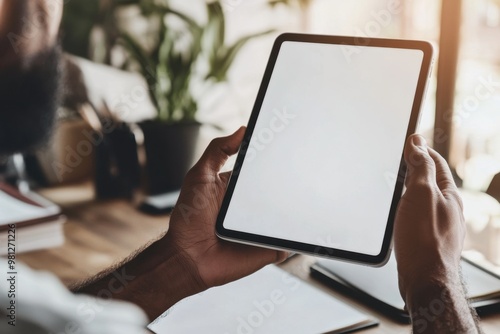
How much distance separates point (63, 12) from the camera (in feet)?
6.22

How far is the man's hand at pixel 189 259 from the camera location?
0.82m

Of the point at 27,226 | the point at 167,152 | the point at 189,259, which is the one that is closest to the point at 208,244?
the point at 189,259

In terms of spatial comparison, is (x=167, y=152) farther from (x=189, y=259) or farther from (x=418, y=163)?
(x=418, y=163)

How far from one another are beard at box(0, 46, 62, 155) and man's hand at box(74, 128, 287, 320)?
526 millimetres

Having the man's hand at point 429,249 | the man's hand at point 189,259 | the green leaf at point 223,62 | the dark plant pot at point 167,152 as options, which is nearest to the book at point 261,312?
the man's hand at point 189,259

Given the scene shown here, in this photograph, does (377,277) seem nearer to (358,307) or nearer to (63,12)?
(358,307)

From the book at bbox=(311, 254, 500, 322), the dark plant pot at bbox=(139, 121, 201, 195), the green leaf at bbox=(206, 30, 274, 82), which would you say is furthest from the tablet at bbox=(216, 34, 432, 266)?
the green leaf at bbox=(206, 30, 274, 82)

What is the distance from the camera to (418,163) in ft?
2.34

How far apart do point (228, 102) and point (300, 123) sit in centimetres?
A: 127

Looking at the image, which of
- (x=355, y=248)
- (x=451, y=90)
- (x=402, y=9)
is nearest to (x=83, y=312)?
(x=355, y=248)

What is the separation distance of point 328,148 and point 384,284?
0.74 ft

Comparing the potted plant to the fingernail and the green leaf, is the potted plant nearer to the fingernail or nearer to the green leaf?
the green leaf

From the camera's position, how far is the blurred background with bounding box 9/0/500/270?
129 centimetres

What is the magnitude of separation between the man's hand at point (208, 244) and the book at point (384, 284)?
0.35ft
